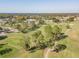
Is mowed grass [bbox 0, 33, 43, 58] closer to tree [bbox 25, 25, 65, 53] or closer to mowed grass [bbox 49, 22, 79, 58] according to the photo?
tree [bbox 25, 25, 65, 53]

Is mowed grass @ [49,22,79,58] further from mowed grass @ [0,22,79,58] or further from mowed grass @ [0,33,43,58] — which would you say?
mowed grass @ [0,33,43,58]

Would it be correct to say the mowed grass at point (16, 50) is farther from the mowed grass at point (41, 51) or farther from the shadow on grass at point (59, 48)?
the shadow on grass at point (59, 48)

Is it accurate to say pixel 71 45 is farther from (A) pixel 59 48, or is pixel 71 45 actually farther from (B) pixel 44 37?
(B) pixel 44 37

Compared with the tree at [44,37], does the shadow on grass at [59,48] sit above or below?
below

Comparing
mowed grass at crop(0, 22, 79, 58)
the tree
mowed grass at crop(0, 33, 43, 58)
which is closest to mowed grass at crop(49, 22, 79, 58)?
mowed grass at crop(0, 22, 79, 58)

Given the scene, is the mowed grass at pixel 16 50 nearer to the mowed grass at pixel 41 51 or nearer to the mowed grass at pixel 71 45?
the mowed grass at pixel 41 51

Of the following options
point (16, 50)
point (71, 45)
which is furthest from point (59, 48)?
point (16, 50)

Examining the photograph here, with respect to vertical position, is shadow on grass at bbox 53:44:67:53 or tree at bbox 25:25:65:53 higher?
tree at bbox 25:25:65:53

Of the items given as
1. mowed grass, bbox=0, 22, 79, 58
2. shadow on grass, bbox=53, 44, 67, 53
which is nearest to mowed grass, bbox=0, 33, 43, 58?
mowed grass, bbox=0, 22, 79, 58

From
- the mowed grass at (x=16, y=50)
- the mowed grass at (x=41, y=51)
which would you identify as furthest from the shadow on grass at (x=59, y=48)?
the mowed grass at (x=16, y=50)

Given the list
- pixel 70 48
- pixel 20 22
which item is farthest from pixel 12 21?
pixel 70 48

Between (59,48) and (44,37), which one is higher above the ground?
(44,37)

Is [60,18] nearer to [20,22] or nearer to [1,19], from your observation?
[20,22]
